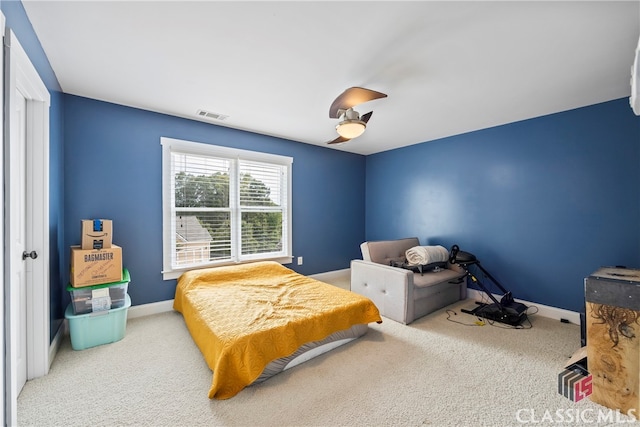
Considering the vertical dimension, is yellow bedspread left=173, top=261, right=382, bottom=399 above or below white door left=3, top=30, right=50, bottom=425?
below

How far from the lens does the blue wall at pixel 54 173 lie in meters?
1.84

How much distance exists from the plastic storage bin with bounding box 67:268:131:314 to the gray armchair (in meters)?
2.58

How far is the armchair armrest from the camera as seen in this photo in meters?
3.00

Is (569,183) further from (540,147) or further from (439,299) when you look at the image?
(439,299)

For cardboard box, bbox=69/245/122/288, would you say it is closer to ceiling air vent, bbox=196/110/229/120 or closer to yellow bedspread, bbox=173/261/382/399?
yellow bedspread, bbox=173/261/382/399

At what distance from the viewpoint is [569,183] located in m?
3.13

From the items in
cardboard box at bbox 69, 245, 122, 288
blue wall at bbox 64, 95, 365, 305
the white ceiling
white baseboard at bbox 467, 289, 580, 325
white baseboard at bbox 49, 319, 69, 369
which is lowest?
white baseboard at bbox 467, 289, 580, 325

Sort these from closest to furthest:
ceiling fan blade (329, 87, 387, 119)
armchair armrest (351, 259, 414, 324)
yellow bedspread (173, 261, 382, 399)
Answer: yellow bedspread (173, 261, 382, 399)
ceiling fan blade (329, 87, 387, 119)
armchair armrest (351, 259, 414, 324)

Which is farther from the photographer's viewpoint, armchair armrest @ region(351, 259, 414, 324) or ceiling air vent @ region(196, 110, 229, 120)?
ceiling air vent @ region(196, 110, 229, 120)

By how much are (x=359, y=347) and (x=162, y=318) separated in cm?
226

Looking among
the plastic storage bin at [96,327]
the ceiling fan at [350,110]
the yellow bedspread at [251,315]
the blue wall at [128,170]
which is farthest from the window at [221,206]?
the ceiling fan at [350,110]

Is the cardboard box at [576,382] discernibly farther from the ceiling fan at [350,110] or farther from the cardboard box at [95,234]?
the cardboard box at [95,234]

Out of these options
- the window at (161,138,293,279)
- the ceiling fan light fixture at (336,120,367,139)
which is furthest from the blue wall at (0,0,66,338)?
the ceiling fan light fixture at (336,120,367,139)

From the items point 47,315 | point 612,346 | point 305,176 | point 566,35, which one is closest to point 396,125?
point 305,176
